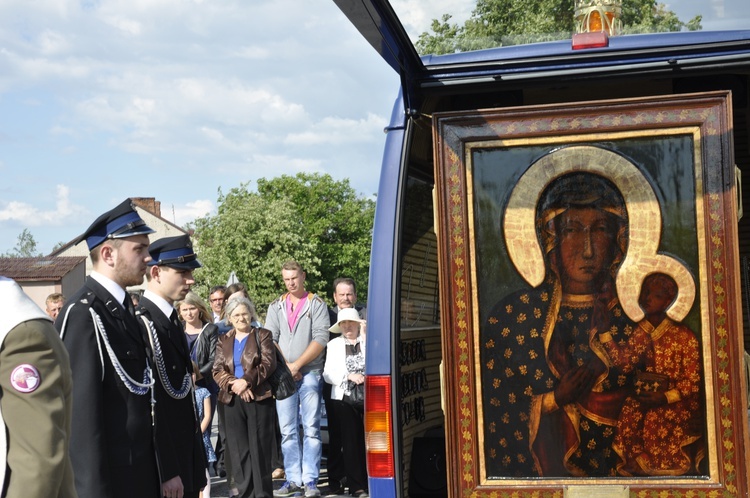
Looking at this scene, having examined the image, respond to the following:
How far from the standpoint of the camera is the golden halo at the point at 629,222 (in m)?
4.44

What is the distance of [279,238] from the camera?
Answer: 61.8m

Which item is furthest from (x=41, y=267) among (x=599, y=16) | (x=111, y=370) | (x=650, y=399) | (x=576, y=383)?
(x=650, y=399)

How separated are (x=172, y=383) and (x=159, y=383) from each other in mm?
121

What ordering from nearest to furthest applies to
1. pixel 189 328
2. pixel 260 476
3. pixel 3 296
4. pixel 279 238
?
pixel 3 296 → pixel 260 476 → pixel 189 328 → pixel 279 238

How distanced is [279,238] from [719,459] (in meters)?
57.8

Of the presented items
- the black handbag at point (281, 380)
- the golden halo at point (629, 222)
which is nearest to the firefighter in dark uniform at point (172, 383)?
the golden halo at point (629, 222)

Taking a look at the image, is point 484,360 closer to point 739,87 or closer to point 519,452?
point 519,452

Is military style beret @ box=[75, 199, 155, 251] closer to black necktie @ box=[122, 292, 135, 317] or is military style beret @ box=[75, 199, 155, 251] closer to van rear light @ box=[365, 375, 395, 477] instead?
black necktie @ box=[122, 292, 135, 317]

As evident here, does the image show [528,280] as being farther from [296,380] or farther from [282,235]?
[282,235]

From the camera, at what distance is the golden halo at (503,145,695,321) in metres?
4.44

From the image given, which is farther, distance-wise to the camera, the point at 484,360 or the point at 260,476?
the point at 260,476

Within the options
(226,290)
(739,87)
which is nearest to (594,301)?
(739,87)

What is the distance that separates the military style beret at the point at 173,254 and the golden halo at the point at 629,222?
1.95 meters

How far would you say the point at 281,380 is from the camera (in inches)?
344
